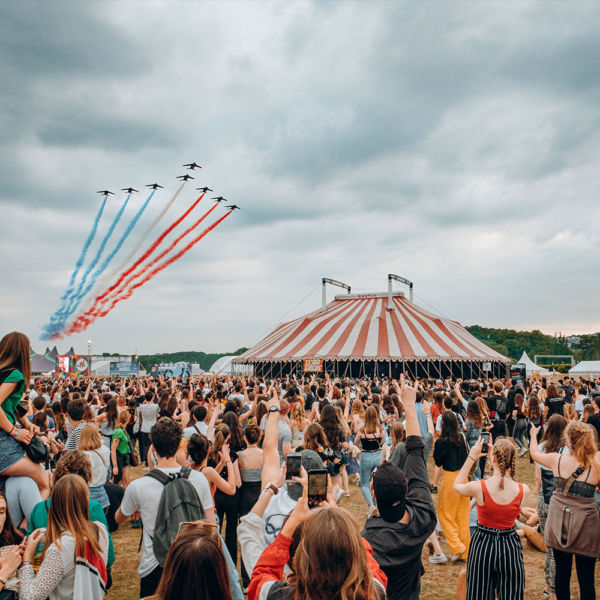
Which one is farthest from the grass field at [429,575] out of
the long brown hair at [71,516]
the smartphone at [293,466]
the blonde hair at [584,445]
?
the smartphone at [293,466]

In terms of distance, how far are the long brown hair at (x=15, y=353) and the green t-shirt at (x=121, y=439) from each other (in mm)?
3612

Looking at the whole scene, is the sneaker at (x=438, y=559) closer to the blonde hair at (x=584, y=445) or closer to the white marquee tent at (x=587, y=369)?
the blonde hair at (x=584, y=445)

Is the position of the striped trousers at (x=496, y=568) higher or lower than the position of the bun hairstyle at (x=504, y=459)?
lower

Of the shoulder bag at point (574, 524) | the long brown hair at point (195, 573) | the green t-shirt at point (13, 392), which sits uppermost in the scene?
the green t-shirt at point (13, 392)

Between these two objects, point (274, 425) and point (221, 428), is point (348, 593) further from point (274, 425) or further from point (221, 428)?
point (221, 428)

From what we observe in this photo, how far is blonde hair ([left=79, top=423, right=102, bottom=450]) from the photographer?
4.25m

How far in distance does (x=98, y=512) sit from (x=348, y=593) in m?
1.85

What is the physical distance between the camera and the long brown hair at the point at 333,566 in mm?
1430

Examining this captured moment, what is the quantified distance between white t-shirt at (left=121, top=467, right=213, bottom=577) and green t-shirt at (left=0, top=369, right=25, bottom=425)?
0.81 meters

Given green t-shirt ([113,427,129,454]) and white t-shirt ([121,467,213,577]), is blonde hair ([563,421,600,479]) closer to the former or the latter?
white t-shirt ([121,467,213,577])

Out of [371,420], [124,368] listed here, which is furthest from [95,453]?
[124,368]

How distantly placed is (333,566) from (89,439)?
11.5ft

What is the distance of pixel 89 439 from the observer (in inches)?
168

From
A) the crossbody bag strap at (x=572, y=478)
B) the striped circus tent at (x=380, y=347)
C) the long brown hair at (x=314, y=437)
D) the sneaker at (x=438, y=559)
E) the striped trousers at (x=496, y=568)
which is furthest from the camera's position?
the striped circus tent at (x=380, y=347)
